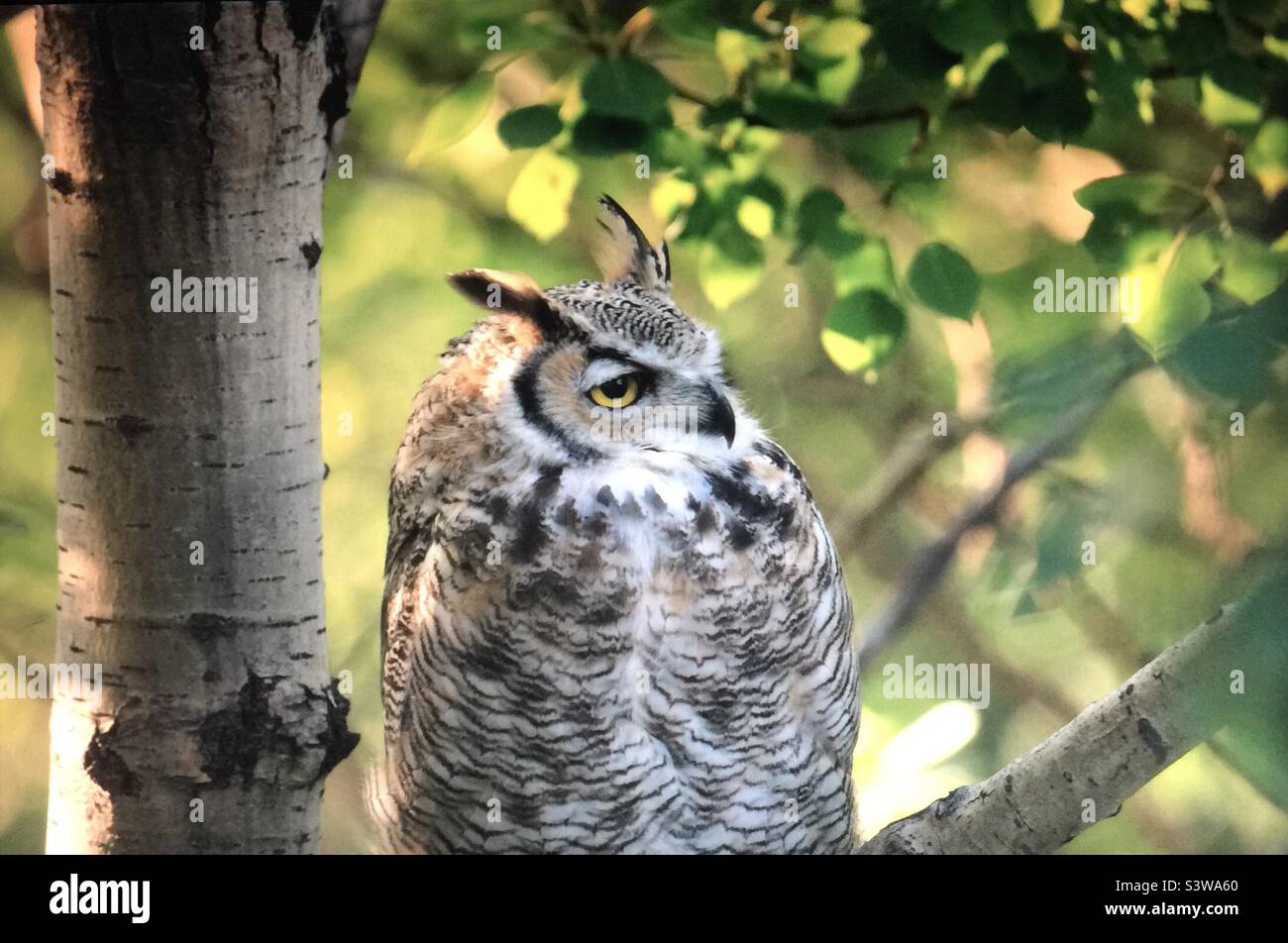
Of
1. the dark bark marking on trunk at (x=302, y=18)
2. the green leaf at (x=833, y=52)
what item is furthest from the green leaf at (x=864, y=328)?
the dark bark marking on trunk at (x=302, y=18)

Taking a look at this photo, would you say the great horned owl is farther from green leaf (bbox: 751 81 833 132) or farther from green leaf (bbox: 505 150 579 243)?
green leaf (bbox: 751 81 833 132)

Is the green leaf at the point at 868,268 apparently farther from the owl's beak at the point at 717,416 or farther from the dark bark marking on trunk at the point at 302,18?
the dark bark marking on trunk at the point at 302,18

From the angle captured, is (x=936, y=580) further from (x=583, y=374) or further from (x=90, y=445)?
(x=90, y=445)

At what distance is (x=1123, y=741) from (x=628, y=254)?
786 mm

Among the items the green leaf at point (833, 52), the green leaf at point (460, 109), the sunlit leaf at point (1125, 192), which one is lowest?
the sunlit leaf at point (1125, 192)

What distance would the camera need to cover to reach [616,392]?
1.33 m

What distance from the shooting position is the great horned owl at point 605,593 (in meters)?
1.31

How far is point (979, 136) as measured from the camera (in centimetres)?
158

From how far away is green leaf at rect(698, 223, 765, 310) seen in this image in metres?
1.50

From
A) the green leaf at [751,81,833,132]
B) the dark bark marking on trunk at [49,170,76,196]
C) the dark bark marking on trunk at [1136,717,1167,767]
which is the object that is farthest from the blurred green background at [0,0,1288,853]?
the dark bark marking on trunk at [49,170,76,196]

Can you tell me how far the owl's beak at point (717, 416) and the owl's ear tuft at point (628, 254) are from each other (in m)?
0.16

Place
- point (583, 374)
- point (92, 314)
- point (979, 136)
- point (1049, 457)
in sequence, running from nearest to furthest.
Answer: point (92, 314) < point (583, 374) < point (979, 136) < point (1049, 457)

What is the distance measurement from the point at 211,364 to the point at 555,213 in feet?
1.93
